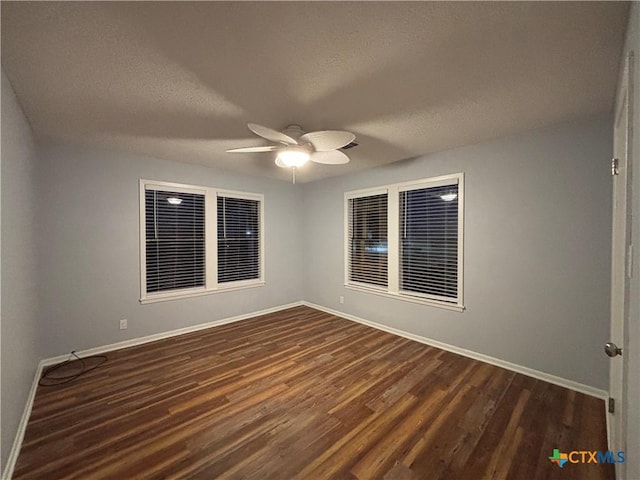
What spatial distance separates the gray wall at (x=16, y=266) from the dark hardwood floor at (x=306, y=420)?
0.32 metres

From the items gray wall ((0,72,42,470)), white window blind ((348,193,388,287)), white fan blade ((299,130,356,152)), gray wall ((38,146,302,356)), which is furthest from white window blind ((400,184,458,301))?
gray wall ((0,72,42,470))

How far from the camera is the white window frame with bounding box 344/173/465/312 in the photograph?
317 centimetres

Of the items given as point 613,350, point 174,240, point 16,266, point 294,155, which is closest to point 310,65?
point 294,155

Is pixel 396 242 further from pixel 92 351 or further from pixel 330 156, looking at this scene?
pixel 92 351

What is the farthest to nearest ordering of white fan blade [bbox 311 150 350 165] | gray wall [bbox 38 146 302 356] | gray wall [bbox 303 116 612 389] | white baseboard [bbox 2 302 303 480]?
gray wall [bbox 38 146 302 356] → white fan blade [bbox 311 150 350 165] → gray wall [bbox 303 116 612 389] → white baseboard [bbox 2 302 303 480]

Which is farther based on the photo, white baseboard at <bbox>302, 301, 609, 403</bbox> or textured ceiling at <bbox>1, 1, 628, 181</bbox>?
white baseboard at <bbox>302, 301, 609, 403</bbox>

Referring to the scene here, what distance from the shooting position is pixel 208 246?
4.11 m

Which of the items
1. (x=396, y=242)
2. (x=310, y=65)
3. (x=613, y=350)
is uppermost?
(x=310, y=65)

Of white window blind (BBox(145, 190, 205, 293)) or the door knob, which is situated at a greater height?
white window blind (BBox(145, 190, 205, 293))

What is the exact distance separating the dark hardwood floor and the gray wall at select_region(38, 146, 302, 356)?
515 mm

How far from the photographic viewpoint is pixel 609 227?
2248 millimetres

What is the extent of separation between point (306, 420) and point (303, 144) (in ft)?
7.57

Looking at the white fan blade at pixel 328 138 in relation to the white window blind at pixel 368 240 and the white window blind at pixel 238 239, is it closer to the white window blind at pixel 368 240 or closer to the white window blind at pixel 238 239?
the white window blind at pixel 368 240

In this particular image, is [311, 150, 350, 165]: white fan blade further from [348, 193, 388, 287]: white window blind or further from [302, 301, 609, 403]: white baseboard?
[302, 301, 609, 403]: white baseboard
